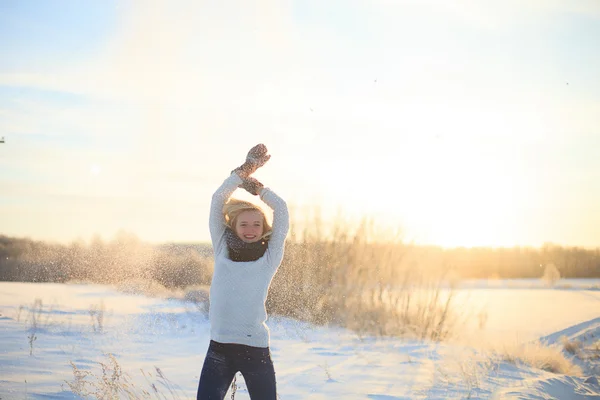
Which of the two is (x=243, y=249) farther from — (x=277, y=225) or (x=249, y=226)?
(x=277, y=225)

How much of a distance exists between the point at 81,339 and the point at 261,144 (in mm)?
5513

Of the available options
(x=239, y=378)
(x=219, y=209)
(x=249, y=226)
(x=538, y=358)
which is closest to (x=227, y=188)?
(x=219, y=209)

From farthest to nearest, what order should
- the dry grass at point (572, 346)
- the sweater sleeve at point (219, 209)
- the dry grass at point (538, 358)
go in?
the dry grass at point (572, 346), the dry grass at point (538, 358), the sweater sleeve at point (219, 209)

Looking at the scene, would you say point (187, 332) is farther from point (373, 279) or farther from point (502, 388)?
point (502, 388)

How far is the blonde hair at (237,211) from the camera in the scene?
329 cm

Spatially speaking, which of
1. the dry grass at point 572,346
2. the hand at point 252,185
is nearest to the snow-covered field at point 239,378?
the dry grass at point 572,346

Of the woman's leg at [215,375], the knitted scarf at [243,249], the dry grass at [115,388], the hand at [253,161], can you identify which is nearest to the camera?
the woman's leg at [215,375]

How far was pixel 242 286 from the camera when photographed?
3.11 m

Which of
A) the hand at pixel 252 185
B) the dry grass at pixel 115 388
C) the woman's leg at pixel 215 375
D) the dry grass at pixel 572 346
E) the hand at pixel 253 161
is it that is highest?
the hand at pixel 253 161

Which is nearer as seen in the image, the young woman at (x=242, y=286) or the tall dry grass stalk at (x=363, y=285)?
the young woman at (x=242, y=286)

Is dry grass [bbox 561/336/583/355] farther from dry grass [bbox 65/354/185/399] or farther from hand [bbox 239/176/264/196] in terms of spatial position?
hand [bbox 239/176/264/196]

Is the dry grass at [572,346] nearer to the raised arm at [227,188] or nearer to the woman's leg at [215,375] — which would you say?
the raised arm at [227,188]

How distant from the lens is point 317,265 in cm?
1161

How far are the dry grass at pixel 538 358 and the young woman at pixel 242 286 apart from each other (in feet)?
21.5
